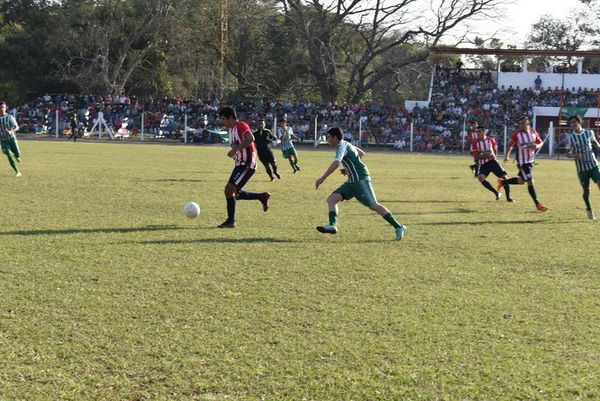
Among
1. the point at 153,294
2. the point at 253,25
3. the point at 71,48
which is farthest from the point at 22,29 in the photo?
the point at 153,294

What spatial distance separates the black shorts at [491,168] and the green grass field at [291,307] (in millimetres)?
3863

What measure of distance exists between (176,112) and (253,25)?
14421 millimetres

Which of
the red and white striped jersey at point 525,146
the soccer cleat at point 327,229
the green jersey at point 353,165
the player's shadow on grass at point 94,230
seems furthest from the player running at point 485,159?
the player's shadow on grass at point 94,230

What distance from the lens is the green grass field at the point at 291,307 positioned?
14.5 ft

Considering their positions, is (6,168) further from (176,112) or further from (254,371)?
(176,112)

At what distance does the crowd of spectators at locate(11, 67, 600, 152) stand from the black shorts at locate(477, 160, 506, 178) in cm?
2640

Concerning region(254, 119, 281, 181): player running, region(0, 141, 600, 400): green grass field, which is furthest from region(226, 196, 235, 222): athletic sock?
region(254, 119, 281, 181): player running

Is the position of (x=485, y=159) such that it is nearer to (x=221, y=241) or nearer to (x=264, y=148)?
(x=264, y=148)

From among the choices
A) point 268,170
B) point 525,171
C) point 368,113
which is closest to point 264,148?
point 268,170

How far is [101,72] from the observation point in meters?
54.5

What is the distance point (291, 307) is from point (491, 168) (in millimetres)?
11346

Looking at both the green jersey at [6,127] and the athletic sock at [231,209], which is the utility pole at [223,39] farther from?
the athletic sock at [231,209]

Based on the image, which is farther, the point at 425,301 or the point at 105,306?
the point at 425,301

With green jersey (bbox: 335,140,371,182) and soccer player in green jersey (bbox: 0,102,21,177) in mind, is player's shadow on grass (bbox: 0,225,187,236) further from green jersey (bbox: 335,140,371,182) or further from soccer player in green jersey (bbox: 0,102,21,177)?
soccer player in green jersey (bbox: 0,102,21,177)
